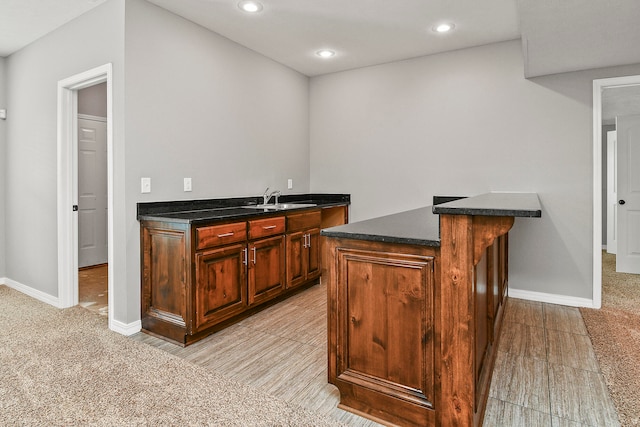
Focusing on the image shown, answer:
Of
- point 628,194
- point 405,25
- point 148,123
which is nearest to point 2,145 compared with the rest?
point 148,123

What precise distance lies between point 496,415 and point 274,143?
130 inches

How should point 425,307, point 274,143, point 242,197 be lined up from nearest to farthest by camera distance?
1. point 425,307
2. point 242,197
3. point 274,143

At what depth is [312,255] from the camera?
390 cm

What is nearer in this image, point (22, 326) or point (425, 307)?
point (425, 307)

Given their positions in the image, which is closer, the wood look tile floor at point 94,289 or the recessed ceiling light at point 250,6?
the recessed ceiling light at point 250,6

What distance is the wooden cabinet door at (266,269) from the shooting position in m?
3.03

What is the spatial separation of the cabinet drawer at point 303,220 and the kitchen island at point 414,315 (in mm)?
1605

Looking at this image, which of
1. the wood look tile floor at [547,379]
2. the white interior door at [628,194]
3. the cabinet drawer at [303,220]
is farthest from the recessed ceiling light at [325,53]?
the white interior door at [628,194]

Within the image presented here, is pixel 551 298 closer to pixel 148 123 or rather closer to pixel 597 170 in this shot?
pixel 597 170

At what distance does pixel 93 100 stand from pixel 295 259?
3.70 m

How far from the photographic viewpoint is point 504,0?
279 cm

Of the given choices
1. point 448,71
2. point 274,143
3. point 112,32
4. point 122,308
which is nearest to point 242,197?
point 274,143

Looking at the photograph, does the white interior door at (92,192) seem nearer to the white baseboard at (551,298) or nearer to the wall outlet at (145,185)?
the wall outlet at (145,185)

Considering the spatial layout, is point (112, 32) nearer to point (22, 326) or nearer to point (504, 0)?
point (22, 326)
